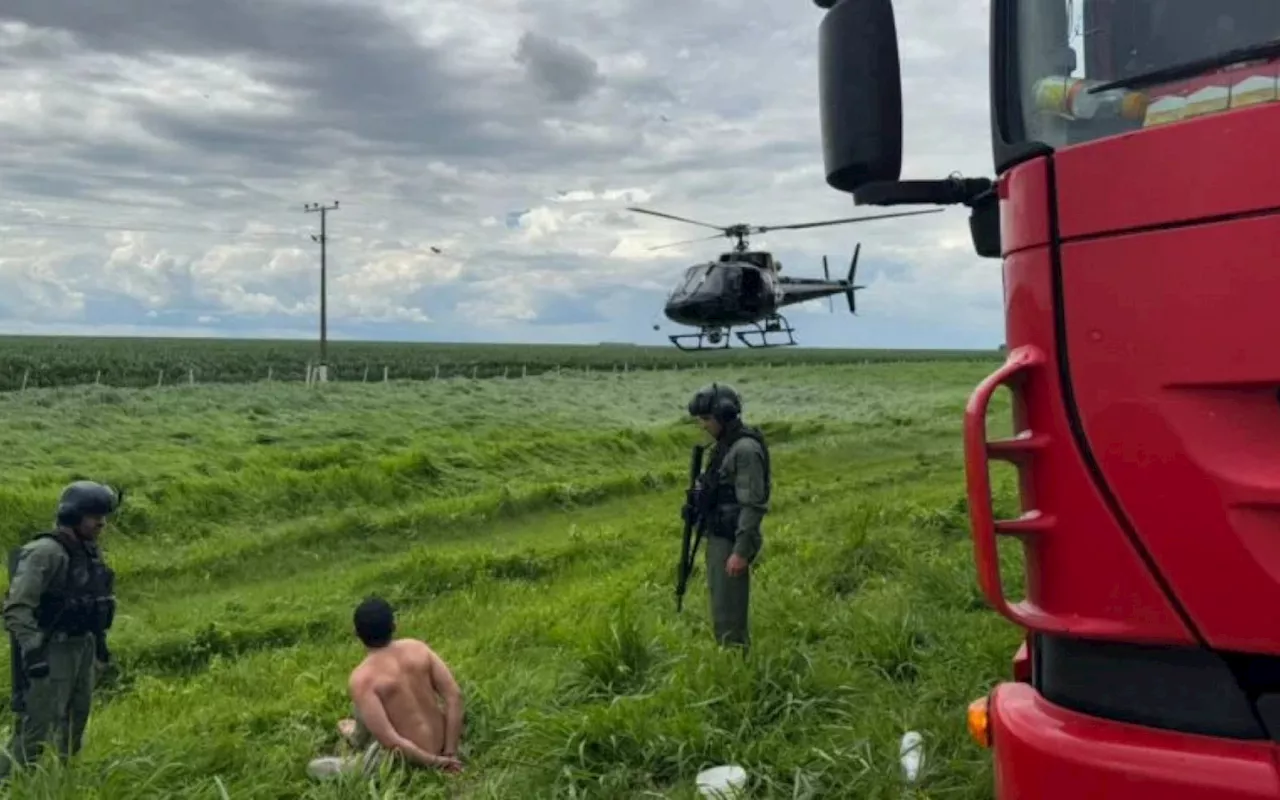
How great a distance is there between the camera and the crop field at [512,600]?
15.9ft

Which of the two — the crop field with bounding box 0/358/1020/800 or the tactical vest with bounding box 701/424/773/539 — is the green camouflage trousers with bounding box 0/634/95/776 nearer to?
the crop field with bounding box 0/358/1020/800

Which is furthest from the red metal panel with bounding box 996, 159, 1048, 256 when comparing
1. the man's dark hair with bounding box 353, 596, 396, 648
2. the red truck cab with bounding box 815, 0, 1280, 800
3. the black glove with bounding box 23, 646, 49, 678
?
the black glove with bounding box 23, 646, 49, 678

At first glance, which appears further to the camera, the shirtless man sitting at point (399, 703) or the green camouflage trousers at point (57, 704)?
the green camouflage trousers at point (57, 704)

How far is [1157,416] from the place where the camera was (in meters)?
2.05

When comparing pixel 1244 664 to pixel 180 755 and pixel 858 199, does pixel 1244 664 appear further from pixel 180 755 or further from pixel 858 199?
pixel 180 755

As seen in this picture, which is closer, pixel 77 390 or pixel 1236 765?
pixel 1236 765

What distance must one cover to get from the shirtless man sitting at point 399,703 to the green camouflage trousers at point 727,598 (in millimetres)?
1531

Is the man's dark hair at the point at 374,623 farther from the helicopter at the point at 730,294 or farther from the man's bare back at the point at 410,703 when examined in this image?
the helicopter at the point at 730,294

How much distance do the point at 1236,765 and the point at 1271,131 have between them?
1035mm

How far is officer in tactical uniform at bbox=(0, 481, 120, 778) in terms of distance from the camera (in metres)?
5.62

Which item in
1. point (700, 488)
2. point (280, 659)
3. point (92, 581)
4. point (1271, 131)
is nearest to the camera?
point (1271, 131)

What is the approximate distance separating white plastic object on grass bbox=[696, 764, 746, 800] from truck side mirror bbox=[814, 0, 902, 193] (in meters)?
2.52

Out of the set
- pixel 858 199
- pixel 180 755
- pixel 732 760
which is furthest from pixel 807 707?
pixel 858 199

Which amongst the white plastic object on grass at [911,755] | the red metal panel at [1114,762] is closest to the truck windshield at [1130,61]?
the red metal panel at [1114,762]
